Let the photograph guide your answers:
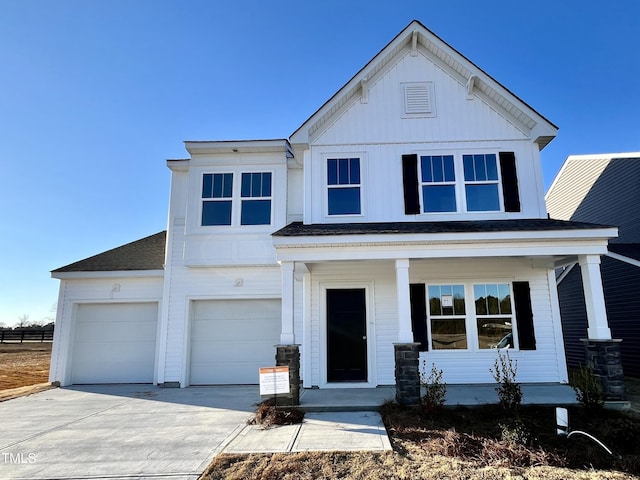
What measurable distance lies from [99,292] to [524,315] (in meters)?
11.6

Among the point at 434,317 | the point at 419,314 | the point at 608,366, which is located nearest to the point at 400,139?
the point at 419,314

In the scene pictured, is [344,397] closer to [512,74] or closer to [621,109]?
[512,74]

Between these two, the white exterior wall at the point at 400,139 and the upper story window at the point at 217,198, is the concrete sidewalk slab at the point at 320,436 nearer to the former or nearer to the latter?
the white exterior wall at the point at 400,139

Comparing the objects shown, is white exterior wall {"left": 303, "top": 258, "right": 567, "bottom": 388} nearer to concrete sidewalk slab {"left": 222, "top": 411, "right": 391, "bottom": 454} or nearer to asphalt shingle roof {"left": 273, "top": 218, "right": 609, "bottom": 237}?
asphalt shingle roof {"left": 273, "top": 218, "right": 609, "bottom": 237}

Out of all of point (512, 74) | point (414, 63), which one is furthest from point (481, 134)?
point (512, 74)

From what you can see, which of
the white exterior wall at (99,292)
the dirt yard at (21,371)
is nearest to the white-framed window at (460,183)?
the white exterior wall at (99,292)

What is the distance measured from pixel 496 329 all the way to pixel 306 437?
230 inches

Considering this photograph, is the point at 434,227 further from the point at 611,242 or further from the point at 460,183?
the point at 611,242

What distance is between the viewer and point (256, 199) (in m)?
10.5

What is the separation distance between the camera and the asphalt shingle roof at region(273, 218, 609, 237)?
745cm

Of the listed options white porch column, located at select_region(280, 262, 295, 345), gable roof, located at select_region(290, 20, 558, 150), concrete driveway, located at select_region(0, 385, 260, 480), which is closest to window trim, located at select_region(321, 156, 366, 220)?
gable roof, located at select_region(290, 20, 558, 150)

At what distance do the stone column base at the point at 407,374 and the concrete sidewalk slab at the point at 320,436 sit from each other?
71cm

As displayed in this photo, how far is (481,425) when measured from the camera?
5695mm

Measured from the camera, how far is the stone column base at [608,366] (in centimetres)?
680
